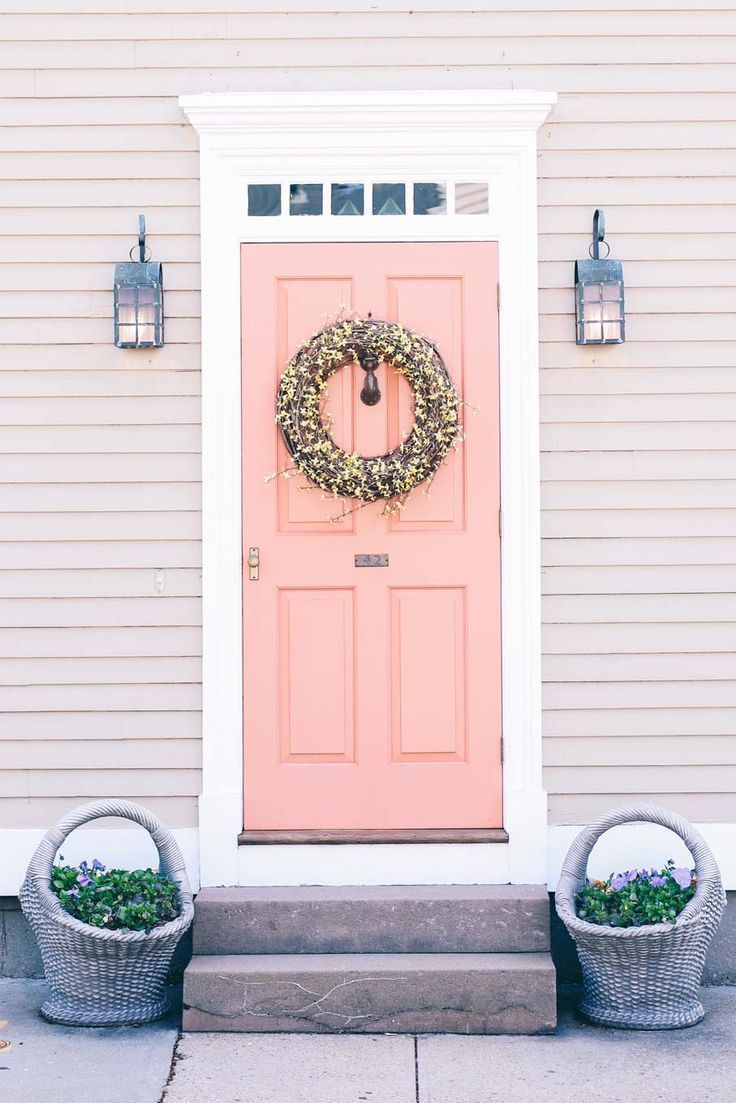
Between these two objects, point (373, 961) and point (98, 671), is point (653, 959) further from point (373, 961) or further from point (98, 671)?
point (98, 671)

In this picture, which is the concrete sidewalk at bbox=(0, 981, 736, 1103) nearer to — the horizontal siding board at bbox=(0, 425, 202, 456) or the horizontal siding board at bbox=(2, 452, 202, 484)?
the horizontal siding board at bbox=(2, 452, 202, 484)

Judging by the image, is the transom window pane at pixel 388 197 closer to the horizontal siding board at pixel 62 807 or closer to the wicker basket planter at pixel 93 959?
the horizontal siding board at pixel 62 807

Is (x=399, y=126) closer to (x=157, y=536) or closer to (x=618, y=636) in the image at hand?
(x=157, y=536)

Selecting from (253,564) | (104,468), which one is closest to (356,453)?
(253,564)

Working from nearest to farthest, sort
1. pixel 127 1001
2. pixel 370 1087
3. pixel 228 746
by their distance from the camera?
pixel 370 1087, pixel 127 1001, pixel 228 746

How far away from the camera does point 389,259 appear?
4102 millimetres

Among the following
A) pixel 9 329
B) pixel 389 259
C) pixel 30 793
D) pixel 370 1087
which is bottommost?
pixel 370 1087

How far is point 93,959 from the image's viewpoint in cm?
353

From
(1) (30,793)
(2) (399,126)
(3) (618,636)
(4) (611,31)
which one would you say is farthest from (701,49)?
(1) (30,793)

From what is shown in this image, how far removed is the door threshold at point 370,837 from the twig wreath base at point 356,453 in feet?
3.85

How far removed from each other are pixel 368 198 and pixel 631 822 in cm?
237

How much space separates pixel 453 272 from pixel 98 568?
5.44 ft

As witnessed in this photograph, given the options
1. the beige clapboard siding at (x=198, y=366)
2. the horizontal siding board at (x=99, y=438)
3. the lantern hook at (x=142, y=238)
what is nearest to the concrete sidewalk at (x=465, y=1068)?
the beige clapboard siding at (x=198, y=366)

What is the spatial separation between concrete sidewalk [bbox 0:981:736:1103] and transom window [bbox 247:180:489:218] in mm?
2785
